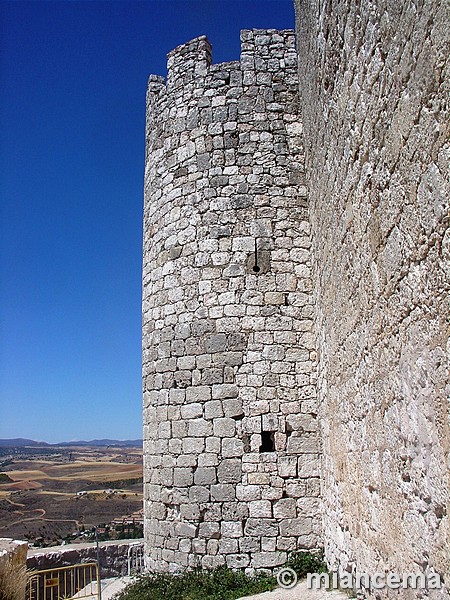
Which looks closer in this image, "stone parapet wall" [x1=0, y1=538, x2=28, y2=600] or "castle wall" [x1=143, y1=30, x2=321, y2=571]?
"stone parapet wall" [x1=0, y1=538, x2=28, y2=600]

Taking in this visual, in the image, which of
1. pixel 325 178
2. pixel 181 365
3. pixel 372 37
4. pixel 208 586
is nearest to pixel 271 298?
pixel 181 365

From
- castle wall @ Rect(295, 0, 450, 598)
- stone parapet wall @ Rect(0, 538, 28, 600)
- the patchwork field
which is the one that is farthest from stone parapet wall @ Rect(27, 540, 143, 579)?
castle wall @ Rect(295, 0, 450, 598)

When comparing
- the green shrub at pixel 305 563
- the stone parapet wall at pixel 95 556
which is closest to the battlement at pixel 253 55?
the green shrub at pixel 305 563

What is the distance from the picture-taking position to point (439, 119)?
7.43 feet

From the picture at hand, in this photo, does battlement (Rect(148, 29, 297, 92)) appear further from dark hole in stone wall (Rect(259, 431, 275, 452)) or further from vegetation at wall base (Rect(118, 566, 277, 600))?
vegetation at wall base (Rect(118, 566, 277, 600))

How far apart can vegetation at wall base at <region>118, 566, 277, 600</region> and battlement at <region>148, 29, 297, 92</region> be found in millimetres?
5888

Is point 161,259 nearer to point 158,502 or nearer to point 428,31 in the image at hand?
point 158,502

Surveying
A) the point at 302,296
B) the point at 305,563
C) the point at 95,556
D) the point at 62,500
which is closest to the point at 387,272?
the point at 302,296

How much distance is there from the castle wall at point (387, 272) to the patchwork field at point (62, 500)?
10524 mm

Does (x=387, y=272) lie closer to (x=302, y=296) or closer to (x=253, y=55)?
(x=302, y=296)

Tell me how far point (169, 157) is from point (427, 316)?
18.3 feet

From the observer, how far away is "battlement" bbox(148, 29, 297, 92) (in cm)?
720

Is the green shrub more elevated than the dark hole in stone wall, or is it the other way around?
the dark hole in stone wall

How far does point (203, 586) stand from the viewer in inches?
223
